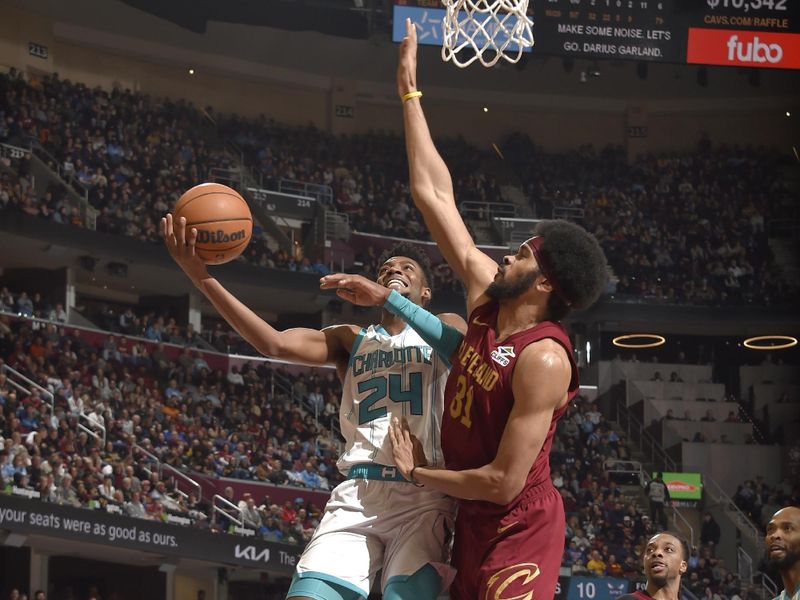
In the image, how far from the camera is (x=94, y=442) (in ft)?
56.3

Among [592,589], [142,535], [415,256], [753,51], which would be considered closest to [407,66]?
[415,256]

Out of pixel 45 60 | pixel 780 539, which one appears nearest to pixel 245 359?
pixel 45 60

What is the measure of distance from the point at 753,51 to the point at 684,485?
8258mm

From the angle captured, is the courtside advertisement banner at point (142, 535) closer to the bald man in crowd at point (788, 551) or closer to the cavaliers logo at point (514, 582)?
the bald man in crowd at point (788, 551)

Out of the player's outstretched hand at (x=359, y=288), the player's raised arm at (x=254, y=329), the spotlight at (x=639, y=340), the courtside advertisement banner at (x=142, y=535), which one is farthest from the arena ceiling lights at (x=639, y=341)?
the player's outstretched hand at (x=359, y=288)

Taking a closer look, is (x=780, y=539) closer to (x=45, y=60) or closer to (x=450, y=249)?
(x=450, y=249)

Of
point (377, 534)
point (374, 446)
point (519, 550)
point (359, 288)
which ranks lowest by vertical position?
point (377, 534)

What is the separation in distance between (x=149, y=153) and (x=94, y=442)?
28.2ft

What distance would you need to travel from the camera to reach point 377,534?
4.59m

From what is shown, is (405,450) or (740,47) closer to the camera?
(405,450)

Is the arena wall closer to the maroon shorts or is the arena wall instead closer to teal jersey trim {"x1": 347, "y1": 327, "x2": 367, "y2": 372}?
teal jersey trim {"x1": 347, "y1": 327, "x2": 367, "y2": 372}

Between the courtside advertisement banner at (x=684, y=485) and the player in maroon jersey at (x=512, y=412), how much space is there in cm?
1940

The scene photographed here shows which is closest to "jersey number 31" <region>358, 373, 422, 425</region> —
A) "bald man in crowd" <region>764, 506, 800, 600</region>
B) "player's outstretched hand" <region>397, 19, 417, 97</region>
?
"player's outstretched hand" <region>397, 19, 417, 97</region>

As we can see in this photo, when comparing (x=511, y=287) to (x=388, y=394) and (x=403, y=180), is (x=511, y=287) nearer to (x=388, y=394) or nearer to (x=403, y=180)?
(x=388, y=394)
